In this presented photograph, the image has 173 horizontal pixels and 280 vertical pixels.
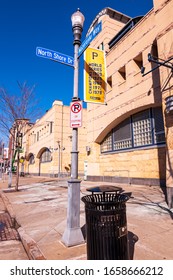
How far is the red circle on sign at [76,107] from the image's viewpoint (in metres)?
4.26

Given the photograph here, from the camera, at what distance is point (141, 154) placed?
12875 millimetres

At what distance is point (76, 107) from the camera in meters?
4.29

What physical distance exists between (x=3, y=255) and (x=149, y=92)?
1105 centimetres

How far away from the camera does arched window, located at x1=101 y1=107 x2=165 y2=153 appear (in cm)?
1173

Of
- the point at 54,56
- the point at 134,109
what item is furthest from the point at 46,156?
the point at 54,56

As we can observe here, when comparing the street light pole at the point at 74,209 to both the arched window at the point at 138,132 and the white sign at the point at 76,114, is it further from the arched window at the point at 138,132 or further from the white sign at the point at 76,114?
the arched window at the point at 138,132

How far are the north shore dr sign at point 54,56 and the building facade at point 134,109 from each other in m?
4.22

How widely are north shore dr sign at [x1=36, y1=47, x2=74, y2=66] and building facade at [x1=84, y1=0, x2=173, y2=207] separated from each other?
422 centimetres

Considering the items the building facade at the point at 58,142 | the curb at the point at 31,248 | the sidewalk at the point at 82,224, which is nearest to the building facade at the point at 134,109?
the sidewalk at the point at 82,224

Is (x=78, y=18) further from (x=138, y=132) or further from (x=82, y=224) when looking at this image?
(x=138, y=132)

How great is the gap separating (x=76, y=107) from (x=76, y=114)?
6.5 inches
